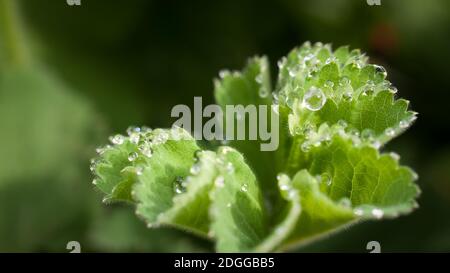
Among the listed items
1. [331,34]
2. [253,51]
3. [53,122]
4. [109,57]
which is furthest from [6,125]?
[331,34]

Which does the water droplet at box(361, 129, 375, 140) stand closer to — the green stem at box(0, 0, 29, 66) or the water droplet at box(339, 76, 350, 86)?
the water droplet at box(339, 76, 350, 86)

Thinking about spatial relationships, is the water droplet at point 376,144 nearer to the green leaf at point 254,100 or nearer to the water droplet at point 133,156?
the green leaf at point 254,100

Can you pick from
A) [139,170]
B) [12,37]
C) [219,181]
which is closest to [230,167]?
[219,181]

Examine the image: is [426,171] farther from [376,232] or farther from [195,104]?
[195,104]

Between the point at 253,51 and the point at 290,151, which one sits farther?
the point at 253,51

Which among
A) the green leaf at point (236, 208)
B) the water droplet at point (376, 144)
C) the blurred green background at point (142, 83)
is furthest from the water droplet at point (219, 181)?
the blurred green background at point (142, 83)

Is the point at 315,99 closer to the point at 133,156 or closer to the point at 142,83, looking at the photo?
the point at 133,156
